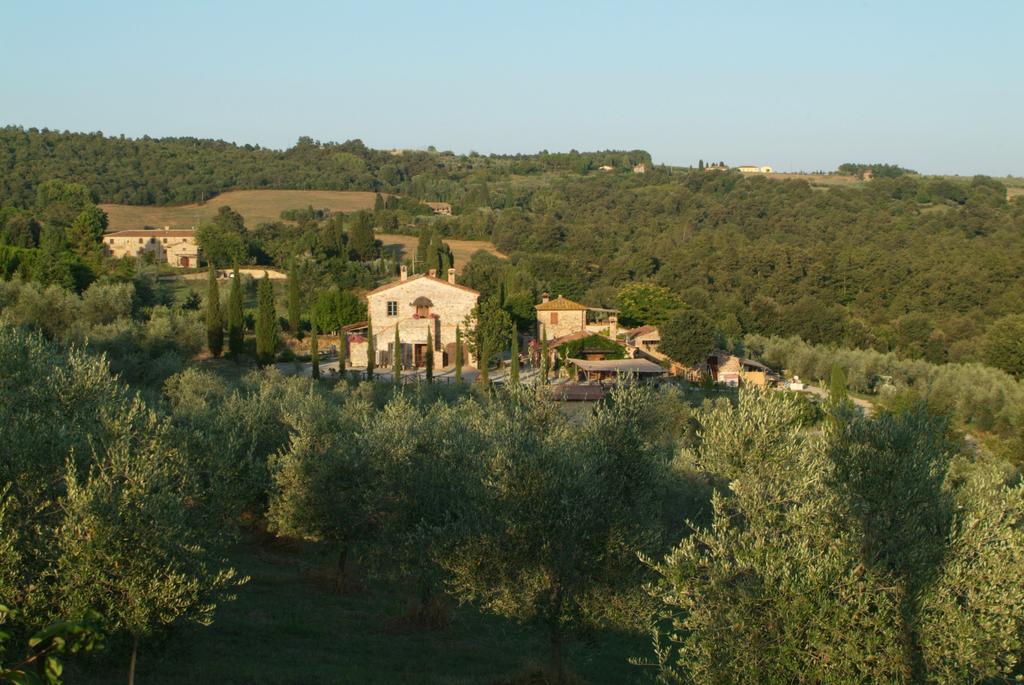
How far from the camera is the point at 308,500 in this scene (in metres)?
19.5

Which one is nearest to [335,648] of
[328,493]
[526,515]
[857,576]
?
[328,493]

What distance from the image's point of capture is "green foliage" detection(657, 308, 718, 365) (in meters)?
53.7

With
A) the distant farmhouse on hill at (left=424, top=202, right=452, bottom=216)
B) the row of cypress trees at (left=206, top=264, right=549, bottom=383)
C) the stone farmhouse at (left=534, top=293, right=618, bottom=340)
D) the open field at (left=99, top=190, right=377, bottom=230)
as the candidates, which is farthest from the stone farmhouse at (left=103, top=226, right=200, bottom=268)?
the distant farmhouse on hill at (left=424, top=202, right=452, bottom=216)

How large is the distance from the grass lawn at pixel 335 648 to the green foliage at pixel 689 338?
34.6 meters

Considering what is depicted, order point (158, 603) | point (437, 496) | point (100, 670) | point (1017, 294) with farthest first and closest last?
point (1017, 294) → point (437, 496) → point (100, 670) → point (158, 603)

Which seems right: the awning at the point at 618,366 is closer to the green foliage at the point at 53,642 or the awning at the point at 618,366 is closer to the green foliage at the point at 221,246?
the green foliage at the point at 221,246

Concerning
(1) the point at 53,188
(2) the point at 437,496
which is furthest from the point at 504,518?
(1) the point at 53,188

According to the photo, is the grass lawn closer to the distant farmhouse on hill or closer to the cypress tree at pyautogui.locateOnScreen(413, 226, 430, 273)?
the cypress tree at pyautogui.locateOnScreen(413, 226, 430, 273)

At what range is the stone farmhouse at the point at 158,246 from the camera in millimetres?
81500

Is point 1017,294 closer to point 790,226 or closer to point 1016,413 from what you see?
point 1016,413

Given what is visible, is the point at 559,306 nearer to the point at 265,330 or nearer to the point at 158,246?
the point at 265,330

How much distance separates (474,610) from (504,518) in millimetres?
7004

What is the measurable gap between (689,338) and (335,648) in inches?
1561

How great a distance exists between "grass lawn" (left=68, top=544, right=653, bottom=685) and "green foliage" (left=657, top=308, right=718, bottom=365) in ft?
114
